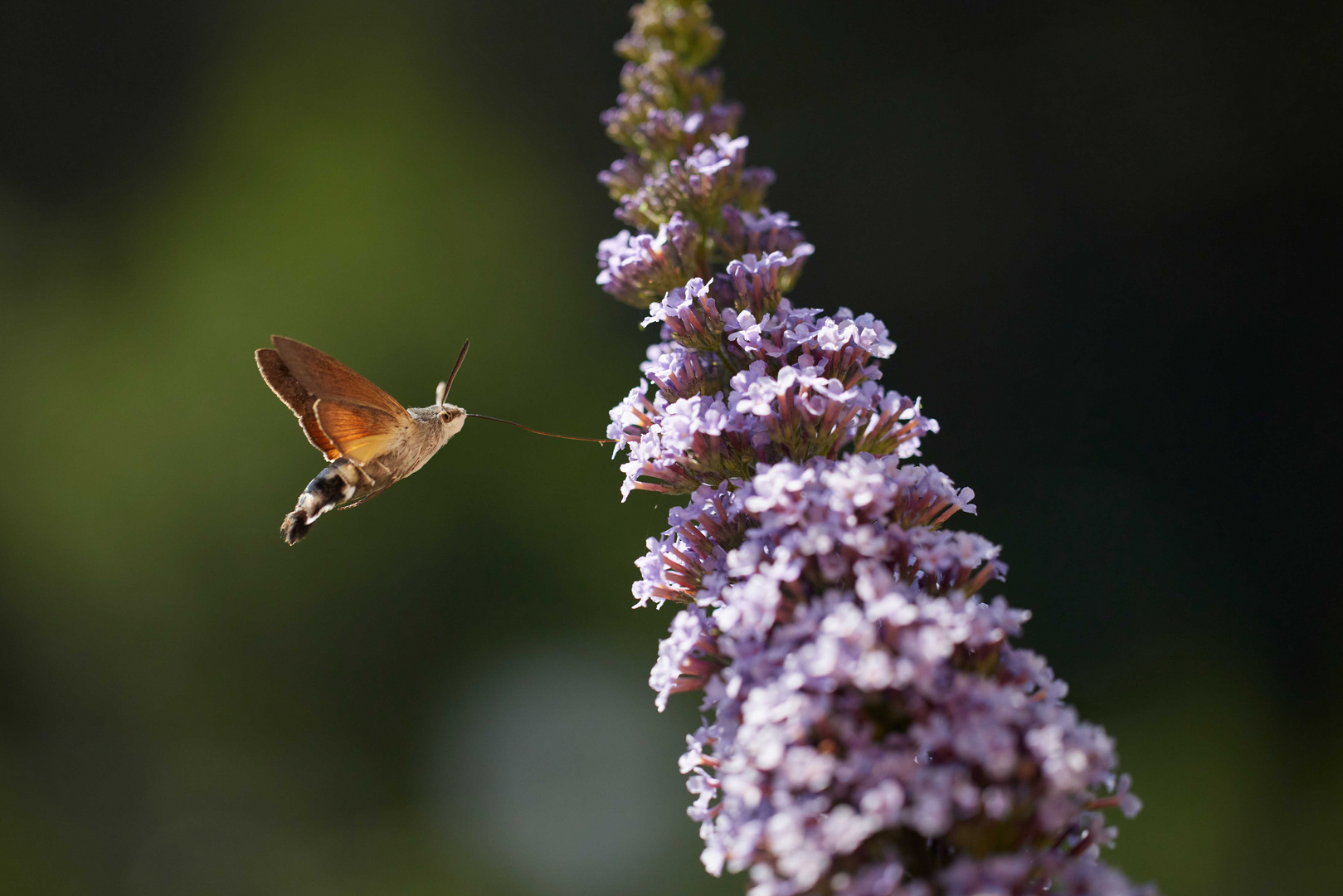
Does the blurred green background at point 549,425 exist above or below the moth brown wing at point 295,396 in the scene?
above

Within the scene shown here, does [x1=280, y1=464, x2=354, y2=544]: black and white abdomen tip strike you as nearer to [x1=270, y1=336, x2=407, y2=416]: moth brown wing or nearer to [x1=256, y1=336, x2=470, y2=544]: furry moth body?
[x1=256, y1=336, x2=470, y2=544]: furry moth body

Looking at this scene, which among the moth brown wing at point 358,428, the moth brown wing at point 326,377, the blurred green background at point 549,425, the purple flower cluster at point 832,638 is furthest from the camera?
the blurred green background at point 549,425

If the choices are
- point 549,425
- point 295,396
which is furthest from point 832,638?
point 549,425

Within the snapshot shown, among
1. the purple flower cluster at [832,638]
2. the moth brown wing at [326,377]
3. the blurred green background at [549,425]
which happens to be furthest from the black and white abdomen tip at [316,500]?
the blurred green background at [549,425]

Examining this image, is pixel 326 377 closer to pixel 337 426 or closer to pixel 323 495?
pixel 337 426

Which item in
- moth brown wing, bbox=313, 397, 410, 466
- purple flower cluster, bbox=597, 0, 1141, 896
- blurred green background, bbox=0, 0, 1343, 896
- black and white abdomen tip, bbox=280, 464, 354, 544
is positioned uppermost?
blurred green background, bbox=0, 0, 1343, 896

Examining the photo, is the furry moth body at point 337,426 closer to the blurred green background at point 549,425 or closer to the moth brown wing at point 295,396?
the moth brown wing at point 295,396

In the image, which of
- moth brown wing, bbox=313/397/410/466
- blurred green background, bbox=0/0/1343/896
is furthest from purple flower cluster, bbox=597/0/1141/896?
blurred green background, bbox=0/0/1343/896
